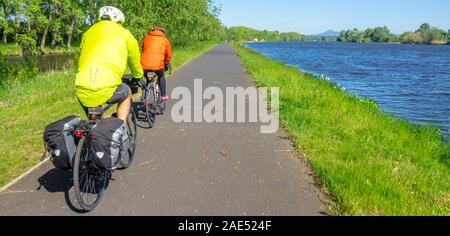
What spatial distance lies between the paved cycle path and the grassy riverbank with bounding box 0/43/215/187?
543 mm

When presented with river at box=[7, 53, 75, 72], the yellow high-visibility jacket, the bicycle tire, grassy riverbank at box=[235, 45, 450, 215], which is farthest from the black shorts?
river at box=[7, 53, 75, 72]

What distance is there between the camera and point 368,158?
608cm

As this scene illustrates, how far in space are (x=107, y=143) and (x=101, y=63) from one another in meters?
0.93

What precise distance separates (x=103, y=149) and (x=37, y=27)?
53.7 meters

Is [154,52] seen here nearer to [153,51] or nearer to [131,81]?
[153,51]

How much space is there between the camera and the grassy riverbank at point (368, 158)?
4.40m

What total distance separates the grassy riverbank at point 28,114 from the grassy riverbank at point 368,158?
441cm

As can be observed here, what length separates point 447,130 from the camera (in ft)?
37.7

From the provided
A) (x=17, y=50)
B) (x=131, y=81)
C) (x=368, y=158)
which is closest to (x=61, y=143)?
(x=131, y=81)

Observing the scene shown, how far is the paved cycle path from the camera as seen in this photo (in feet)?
13.9

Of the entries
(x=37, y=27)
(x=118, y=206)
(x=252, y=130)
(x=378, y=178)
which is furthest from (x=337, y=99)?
(x=37, y=27)

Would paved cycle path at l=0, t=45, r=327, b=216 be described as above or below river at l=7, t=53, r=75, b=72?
below

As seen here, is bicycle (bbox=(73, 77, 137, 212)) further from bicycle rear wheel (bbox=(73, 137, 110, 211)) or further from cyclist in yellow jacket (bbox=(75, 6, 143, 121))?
cyclist in yellow jacket (bbox=(75, 6, 143, 121))
